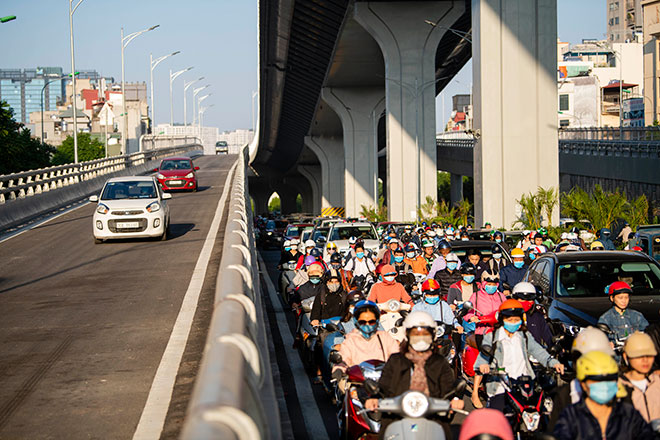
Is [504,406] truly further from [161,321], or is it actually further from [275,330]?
[275,330]

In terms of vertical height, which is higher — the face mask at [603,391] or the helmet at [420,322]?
the helmet at [420,322]

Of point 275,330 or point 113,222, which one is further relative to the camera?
point 113,222

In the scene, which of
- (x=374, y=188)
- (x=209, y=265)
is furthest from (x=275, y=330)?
(x=374, y=188)

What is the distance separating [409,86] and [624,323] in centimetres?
4022

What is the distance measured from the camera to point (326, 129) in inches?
3418

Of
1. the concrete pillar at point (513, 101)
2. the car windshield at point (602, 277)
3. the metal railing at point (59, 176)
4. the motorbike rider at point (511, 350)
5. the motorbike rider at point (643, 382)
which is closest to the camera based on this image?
the motorbike rider at point (643, 382)

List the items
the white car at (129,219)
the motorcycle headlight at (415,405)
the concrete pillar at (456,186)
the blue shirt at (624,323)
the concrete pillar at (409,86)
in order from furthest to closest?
the concrete pillar at (456,186)
the concrete pillar at (409,86)
the white car at (129,219)
the blue shirt at (624,323)
the motorcycle headlight at (415,405)

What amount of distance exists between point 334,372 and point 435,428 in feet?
9.75

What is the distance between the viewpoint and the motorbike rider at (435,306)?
12422 mm

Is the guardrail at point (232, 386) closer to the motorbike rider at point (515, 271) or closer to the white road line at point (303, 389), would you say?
the white road line at point (303, 389)

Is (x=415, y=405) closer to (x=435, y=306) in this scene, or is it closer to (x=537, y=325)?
(x=537, y=325)

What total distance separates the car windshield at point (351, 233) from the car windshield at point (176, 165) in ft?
70.5

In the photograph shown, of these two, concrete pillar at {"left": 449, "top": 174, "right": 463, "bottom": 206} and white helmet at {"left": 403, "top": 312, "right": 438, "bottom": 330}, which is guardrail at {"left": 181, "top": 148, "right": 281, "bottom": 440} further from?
concrete pillar at {"left": 449, "top": 174, "right": 463, "bottom": 206}

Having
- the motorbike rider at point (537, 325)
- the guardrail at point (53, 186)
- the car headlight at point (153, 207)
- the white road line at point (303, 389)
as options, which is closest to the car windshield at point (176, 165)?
the guardrail at point (53, 186)
